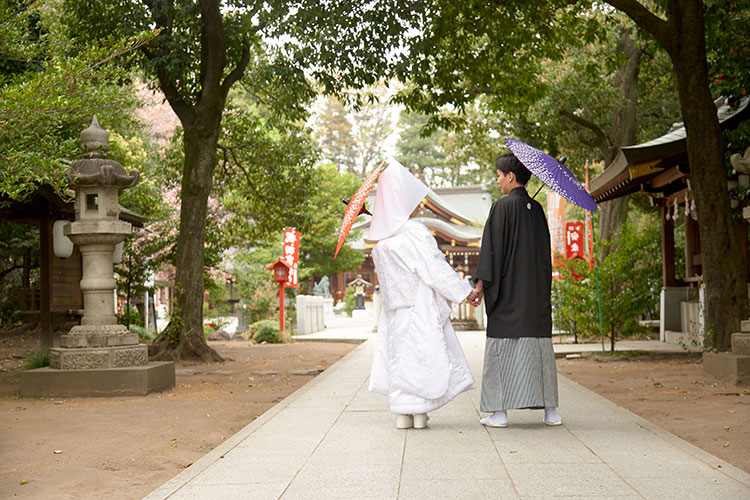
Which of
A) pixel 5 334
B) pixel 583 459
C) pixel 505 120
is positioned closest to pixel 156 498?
pixel 583 459

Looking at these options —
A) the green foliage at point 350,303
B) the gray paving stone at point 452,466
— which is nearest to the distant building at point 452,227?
the green foliage at point 350,303

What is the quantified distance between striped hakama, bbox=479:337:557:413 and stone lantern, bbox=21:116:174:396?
4.52 meters

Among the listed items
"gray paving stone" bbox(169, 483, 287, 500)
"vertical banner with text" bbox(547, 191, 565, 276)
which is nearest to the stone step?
"gray paving stone" bbox(169, 483, 287, 500)

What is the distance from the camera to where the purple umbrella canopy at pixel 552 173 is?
5938 millimetres

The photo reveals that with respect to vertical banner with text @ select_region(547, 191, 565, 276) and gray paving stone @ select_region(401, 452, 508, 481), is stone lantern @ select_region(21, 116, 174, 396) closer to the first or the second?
gray paving stone @ select_region(401, 452, 508, 481)

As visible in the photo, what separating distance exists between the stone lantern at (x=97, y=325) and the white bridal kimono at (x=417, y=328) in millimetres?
3895

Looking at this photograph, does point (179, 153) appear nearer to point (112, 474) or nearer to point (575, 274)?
point (575, 274)

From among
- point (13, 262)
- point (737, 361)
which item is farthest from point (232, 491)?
point (13, 262)

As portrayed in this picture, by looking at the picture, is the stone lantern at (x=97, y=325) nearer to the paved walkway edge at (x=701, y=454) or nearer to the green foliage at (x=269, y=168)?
the paved walkway edge at (x=701, y=454)

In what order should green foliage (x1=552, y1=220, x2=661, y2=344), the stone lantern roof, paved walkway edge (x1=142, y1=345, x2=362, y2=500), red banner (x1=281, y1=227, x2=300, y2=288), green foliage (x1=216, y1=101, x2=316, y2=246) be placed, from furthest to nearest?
1. red banner (x1=281, y1=227, x2=300, y2=288)
2. green foliage (x1=216, y1=101, x2=316, y2=246)
3. green foliage (x1=552, y1=220, x2=661, y2=344)
4. the stone lantern roof
5. paved walkway edge (x1=142, y1=345, x2=362, y2=500)

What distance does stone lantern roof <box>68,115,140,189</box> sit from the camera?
371 inches

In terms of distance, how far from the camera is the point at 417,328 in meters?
6.11

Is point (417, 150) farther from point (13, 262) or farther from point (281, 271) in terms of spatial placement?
point (13, 262)

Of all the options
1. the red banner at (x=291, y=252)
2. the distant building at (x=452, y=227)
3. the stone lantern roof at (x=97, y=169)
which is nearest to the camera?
the stone lantern roof at (x=97, y=169)
